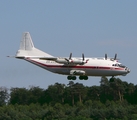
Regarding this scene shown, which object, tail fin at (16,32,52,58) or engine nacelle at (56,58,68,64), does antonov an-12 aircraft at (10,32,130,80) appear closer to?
engine nacelle at (56,58,68,64)

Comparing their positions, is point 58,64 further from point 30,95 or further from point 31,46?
point 30,95

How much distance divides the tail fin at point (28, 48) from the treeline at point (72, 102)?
28924 millimetres

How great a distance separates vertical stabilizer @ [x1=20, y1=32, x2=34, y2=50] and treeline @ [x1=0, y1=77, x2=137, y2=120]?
29327mm

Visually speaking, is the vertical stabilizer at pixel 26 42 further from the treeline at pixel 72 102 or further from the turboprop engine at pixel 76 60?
the treeline at pixel 72 102

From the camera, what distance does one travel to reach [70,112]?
137125 mm

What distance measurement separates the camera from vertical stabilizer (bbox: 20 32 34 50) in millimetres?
104375

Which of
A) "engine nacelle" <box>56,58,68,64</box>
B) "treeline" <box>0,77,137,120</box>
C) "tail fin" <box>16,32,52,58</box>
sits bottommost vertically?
"treeline" <box>0,77,137,120</box>

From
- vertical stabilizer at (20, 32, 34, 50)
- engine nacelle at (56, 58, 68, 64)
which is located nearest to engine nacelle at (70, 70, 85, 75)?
engine nacelle at (56, 58, 68, 64)

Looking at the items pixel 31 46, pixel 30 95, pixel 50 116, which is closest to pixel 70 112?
pixel 50 116

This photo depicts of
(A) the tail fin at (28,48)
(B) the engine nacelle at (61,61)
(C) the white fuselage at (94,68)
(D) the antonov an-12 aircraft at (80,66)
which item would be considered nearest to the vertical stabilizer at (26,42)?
(A) the tail fin at (28,48)

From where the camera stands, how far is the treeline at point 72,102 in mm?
134625

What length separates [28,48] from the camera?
4117 inches

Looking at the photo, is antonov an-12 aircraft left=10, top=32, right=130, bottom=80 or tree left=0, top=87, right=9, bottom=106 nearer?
antonov an-12 aircraft left=10, top=32, right=130, bottom=80

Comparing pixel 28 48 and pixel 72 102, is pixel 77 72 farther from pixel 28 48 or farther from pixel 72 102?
pixel 72 102
